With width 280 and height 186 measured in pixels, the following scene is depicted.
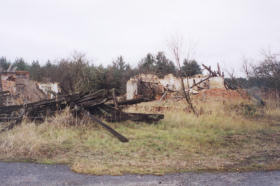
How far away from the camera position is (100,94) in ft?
30.8

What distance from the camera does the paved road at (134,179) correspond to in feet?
13.7

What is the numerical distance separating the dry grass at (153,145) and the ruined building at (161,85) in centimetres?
907

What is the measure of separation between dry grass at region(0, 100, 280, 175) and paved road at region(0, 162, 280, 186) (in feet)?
0.96

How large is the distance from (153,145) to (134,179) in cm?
262

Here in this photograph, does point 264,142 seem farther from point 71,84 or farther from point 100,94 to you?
point 71,84

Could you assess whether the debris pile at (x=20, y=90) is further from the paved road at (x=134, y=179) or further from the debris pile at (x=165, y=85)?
the paved road at (x=134, y=179)

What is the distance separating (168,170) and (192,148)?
2.07 m

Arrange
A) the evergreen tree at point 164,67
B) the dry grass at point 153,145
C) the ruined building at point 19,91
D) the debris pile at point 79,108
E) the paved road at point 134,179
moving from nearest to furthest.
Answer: the paved road at point 134,179, the dry grass at point 153,145, the debris pile at point 79,108, the ruined building at point 19,91, the evergreen tree at point 164,67

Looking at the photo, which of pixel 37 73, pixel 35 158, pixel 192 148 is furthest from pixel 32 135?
pixel 37 73

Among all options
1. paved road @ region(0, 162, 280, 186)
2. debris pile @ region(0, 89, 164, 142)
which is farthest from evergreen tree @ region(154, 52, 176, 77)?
paved road @ region(0, 162, 280, 186)

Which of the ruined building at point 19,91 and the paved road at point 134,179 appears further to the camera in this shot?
the ruined building at point 19,91

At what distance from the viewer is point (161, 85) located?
67.2 ft

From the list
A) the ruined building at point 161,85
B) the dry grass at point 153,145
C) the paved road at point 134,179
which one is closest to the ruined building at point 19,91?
the dry grass at point 153,145

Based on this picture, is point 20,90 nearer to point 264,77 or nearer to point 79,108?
point 79,108
